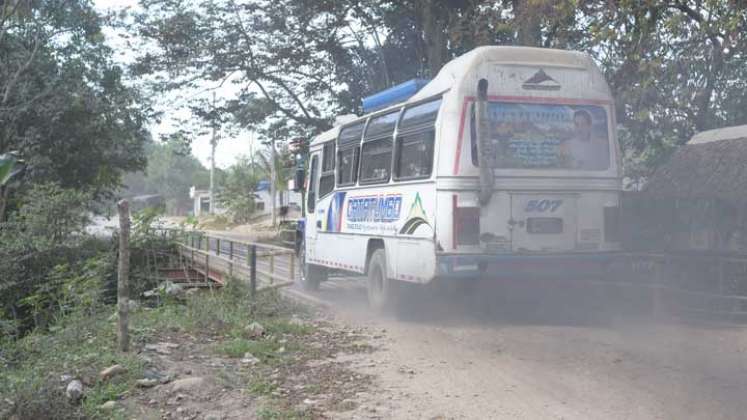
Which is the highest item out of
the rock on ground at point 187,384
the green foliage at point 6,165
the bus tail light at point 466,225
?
the green foliage at point 6,165

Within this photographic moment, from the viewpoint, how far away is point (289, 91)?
2583cm

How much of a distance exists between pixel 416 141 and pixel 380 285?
7.55ft

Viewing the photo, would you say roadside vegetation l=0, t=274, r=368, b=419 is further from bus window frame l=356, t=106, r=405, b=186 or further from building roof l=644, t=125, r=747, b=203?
building roof l=644, t=125, r=747, b=203

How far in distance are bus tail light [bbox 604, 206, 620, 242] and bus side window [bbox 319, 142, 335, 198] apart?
508 centimetres

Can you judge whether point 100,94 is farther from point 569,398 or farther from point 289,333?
point 569,398

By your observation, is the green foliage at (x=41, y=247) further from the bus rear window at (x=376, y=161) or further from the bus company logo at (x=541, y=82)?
the bus company logo at (x=541, y=82)

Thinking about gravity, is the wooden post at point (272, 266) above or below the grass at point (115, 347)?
above

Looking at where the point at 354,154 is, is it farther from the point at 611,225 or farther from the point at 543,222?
the point at 611,225

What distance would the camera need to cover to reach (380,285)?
1136 cm

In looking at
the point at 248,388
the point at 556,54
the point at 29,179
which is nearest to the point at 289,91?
the point at 29,179

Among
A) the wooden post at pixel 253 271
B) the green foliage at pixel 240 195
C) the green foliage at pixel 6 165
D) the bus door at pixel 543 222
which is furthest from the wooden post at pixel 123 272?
the green foliage at pixel 240 195

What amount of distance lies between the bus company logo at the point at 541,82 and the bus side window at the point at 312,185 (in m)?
5.67

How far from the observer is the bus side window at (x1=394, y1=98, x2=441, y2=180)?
994cm

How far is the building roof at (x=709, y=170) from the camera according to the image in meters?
11.6
